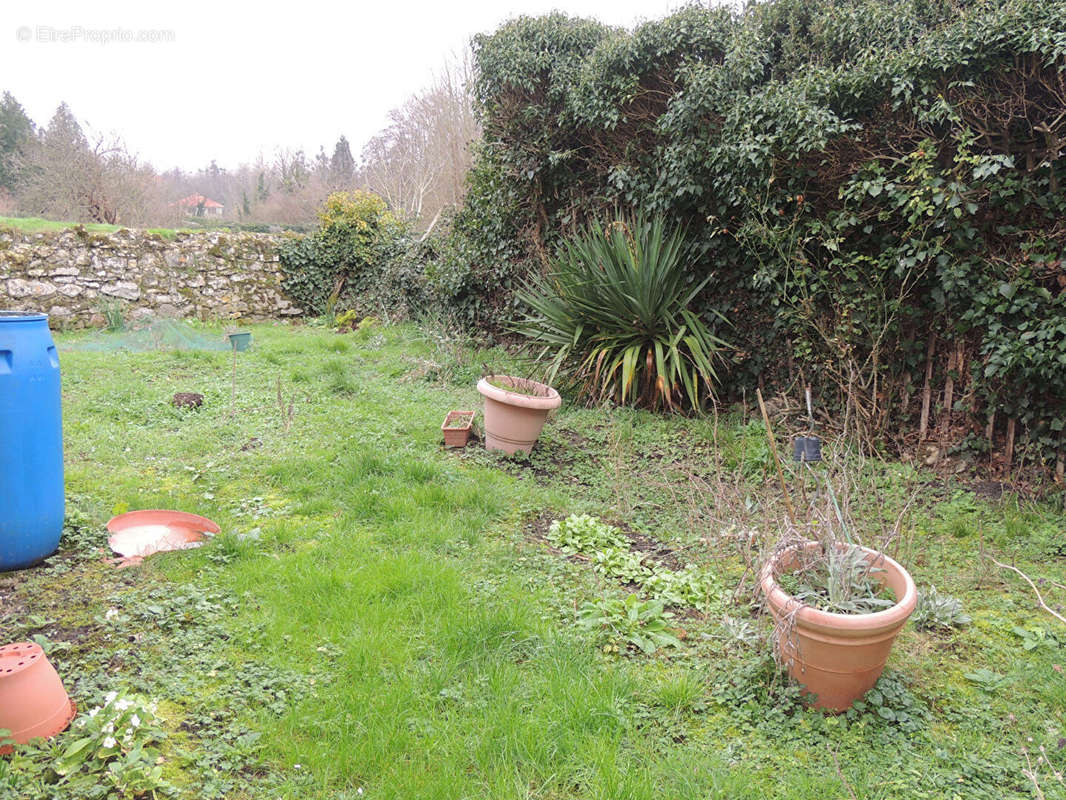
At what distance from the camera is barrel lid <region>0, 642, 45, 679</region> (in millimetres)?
1663

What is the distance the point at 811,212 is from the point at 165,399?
5162mm

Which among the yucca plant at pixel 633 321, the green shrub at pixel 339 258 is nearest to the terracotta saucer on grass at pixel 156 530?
the yucca plant at pixel 633 321

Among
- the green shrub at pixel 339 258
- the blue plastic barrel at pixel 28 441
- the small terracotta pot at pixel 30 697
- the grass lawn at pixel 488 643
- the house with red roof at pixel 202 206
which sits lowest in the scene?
the grass lawn at pixel 488 643

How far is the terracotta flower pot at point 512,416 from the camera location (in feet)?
13.9

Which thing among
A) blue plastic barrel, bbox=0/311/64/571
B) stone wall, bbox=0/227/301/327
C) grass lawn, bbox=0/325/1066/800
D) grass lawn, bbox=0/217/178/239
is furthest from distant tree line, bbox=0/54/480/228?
blue plastic barrel, bbox=0/311/64/571

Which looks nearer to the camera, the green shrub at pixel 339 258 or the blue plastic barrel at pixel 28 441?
the blue plastic barrel at pixel 28 441

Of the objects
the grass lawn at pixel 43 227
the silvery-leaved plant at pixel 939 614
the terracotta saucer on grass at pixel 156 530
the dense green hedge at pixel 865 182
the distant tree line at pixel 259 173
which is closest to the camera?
the silvery-leaved plant at pixel 939 614

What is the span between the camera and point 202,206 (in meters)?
24.2

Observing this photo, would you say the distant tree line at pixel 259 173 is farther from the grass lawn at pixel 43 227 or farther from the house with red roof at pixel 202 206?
the grass lawn at pixel 43 227

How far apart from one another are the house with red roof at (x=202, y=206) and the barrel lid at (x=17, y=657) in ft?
70.1

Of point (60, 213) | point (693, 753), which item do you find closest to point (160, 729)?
point (693, 753)

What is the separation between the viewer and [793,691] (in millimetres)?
1983

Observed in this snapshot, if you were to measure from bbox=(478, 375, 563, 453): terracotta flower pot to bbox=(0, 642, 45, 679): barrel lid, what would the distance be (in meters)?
2.80

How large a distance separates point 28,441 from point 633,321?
394 cm
